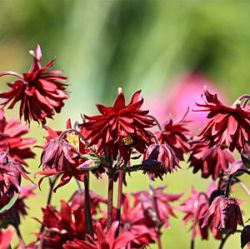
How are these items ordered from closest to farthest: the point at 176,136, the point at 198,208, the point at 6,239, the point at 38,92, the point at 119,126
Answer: the point at 6,239, the point at 119,126, the point at 38,92, the point at 176,136, the point at 198,208

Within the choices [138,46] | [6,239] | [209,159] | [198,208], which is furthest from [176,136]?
[138,46]

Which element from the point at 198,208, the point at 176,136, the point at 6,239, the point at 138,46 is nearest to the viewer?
the point at 6,239

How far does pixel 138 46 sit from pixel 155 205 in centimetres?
861

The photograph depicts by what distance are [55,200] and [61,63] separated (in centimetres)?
448

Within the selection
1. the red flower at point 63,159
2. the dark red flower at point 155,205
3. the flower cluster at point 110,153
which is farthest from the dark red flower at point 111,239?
the dark red flower at point 155,205

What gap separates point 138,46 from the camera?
33.5 ft

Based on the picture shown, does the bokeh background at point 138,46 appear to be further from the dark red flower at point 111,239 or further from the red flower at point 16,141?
the dark red flower at point 111,239

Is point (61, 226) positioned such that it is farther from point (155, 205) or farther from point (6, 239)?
point (6, 239)

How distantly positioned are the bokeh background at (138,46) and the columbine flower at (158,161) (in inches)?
269

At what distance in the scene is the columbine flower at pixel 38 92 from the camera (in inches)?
53.8

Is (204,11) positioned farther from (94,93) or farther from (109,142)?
(109,142)

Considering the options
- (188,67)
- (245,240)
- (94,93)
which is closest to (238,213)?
(245,240)

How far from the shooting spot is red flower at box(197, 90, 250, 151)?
4.25ft

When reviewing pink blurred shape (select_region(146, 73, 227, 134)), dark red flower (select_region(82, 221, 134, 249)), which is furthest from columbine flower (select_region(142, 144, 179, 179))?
pink blurred shape (select_region(146, 73, 227, 134))
